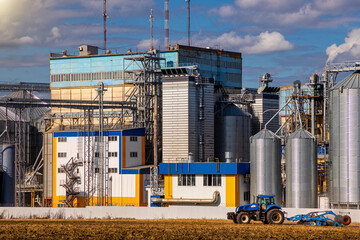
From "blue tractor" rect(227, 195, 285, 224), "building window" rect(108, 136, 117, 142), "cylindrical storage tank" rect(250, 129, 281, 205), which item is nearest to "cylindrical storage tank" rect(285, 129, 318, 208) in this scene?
"cylindrical storage tank" rect(250, 129, 281, 205)

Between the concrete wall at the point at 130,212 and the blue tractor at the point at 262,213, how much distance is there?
26.3 feet

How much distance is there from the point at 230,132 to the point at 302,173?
979 inches

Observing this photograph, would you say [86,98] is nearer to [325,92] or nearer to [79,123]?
[79,123]

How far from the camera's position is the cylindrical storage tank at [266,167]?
70125 millimetres

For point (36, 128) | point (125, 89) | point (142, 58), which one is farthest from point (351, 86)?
point (36, 128)

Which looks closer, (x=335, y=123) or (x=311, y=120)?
(x=335, y=123)

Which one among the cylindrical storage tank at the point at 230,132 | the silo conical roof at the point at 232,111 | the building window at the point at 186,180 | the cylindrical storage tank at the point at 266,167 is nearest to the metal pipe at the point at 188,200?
the building window at the point at 186,180

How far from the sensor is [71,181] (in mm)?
86312

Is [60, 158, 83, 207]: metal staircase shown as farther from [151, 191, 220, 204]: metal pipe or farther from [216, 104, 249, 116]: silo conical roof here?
[216, 104, 249, 116]: silo conical roof

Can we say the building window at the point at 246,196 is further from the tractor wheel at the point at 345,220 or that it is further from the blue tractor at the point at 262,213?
the tractor wheel at the point at 345,220

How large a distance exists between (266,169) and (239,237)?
1065 inches

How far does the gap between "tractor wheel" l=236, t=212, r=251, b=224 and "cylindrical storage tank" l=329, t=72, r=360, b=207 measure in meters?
14.3

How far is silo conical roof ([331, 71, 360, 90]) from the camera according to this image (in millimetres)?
66000

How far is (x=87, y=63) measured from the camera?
10594cm
